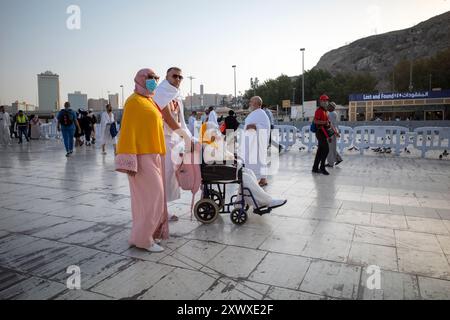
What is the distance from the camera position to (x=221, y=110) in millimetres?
25781

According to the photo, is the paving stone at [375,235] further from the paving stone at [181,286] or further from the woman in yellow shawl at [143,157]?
the woman in yellow shawl at [143,157]

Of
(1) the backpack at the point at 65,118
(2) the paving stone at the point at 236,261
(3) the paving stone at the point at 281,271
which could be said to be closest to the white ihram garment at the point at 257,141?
(2) the paving stone at the point at 236,261

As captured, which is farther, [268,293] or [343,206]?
[343,206]

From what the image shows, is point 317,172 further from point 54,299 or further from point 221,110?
point 221,110

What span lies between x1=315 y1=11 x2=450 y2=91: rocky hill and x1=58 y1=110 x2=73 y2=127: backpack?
114019 millimetres

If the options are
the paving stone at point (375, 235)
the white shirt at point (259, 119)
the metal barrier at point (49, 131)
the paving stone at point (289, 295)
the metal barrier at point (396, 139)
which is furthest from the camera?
the metal barrier at point (49, 131)

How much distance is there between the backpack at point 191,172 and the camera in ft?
14.9

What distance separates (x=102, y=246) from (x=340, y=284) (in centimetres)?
254

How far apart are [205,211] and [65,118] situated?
9.28m

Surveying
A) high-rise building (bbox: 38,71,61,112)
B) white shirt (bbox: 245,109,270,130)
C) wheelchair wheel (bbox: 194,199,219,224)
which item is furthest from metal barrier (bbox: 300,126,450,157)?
high-rise building (bbox: 38,71,61,112)

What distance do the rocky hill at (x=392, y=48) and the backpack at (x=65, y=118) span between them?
11402 cm

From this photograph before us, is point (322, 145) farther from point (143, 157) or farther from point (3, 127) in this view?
point (3, 127)
